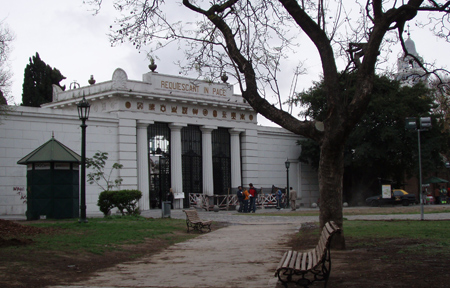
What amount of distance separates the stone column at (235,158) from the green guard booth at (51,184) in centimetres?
1824

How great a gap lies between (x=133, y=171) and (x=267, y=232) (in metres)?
16.9

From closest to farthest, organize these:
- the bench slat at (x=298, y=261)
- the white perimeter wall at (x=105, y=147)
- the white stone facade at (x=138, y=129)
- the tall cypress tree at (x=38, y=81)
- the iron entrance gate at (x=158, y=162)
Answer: the bench slat at (x=298, y=261)
the white perimeter wall at (x=105, y=147)
the white stone facade at (x=138, y=129)
the iron entrance gate at (x=158, y=162)
the tall cypress tree at (x=38, y=81)

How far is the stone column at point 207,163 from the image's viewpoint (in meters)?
37.0

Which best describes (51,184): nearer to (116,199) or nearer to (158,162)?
(116,199)

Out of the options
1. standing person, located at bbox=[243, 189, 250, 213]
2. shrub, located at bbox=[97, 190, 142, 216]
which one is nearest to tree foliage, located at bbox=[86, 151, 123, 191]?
shrub, located at bbox=[97, 190, 142, 216]

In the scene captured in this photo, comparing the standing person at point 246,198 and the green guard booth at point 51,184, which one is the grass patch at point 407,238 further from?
the standing person at point 246,198

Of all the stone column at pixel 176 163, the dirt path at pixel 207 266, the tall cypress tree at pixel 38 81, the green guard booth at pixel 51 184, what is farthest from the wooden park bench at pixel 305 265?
the tall cypress tree at pixel 38 81

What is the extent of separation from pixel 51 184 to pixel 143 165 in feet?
42.3

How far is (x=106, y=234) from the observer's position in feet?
50.5

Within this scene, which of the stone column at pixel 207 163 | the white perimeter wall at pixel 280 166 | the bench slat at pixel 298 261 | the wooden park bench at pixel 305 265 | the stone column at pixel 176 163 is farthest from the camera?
the white perimeter wall at pixel 280 166

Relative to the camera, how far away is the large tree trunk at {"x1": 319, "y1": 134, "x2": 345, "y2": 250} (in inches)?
457

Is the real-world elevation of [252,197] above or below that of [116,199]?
below

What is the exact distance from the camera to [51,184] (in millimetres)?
20953

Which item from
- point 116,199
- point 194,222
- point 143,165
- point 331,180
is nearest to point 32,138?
point 143,165
